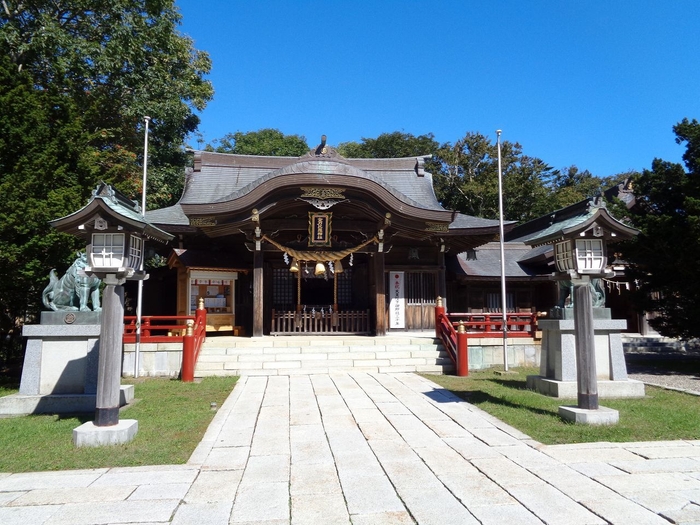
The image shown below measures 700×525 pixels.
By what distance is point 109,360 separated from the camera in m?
5.71

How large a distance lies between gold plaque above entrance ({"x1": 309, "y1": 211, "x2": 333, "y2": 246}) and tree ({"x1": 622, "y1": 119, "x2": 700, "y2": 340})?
25.0 feet

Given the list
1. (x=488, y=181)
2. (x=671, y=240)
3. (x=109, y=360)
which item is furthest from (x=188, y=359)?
(x=488, y=181)

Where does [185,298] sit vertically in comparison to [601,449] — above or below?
above

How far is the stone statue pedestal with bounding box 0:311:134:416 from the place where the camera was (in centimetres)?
687

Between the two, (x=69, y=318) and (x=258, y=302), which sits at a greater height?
(x=258, y=302)

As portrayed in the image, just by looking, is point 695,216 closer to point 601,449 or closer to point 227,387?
point 601,449

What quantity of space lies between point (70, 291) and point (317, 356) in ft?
18.1

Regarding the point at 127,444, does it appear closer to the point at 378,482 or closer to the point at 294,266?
the point at 378,482

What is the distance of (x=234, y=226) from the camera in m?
12.3

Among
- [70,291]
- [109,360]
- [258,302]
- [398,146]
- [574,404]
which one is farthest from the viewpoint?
[398,146]

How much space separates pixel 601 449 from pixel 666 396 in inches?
156

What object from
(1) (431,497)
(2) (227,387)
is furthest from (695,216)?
(2) (227,387)

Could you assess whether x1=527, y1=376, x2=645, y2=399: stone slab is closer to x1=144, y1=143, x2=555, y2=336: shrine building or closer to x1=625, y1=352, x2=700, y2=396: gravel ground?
x1=625, y1=352, x2=700, y2=396: gravel ground

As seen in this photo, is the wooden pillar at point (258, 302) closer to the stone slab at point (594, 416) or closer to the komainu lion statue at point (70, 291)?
the komainu lion statue at point (70, 291)
